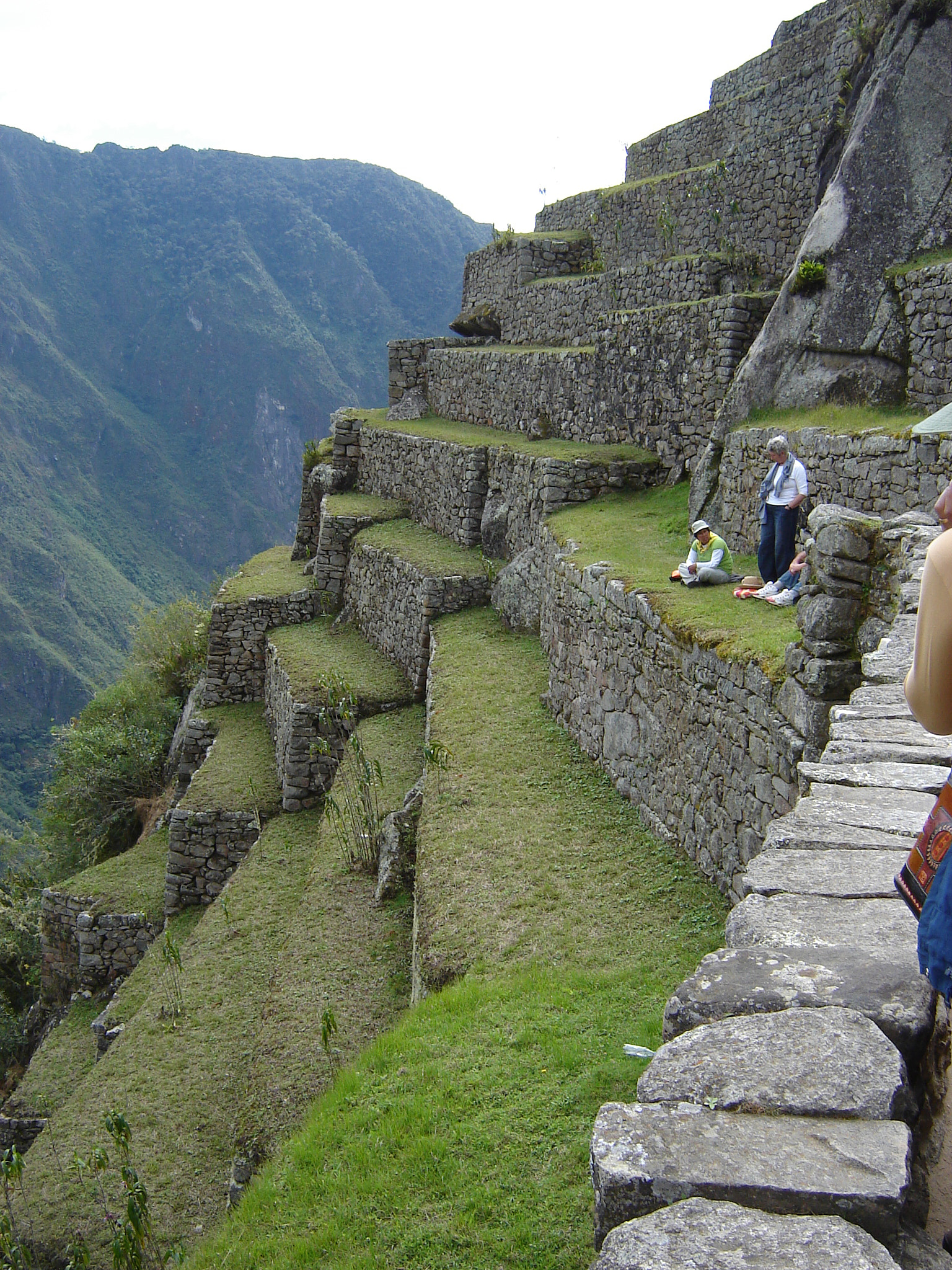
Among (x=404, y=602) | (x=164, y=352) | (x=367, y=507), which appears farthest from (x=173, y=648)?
(x=164, y=352)

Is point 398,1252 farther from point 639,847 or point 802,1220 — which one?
point 639,847

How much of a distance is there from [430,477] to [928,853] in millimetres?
16707

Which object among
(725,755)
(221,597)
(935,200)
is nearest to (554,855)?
(725,755)

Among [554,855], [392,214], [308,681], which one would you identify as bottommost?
[308,681]

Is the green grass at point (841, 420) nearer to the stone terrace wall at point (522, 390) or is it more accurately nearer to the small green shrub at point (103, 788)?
the stone terrace wall at point (522, 390)

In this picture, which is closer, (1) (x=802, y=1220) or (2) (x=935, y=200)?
(1) (x=802, y=1220)

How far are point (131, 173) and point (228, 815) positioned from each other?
138 meters

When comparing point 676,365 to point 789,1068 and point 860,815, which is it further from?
point 789,1068

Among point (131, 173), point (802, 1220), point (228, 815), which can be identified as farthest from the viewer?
point (131, 173)

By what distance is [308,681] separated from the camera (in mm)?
14961

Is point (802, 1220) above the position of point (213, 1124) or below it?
above

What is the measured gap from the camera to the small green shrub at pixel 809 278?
10453mm

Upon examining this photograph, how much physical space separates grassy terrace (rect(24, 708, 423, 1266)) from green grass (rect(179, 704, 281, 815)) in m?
2.48

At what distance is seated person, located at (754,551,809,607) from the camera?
286 inches
